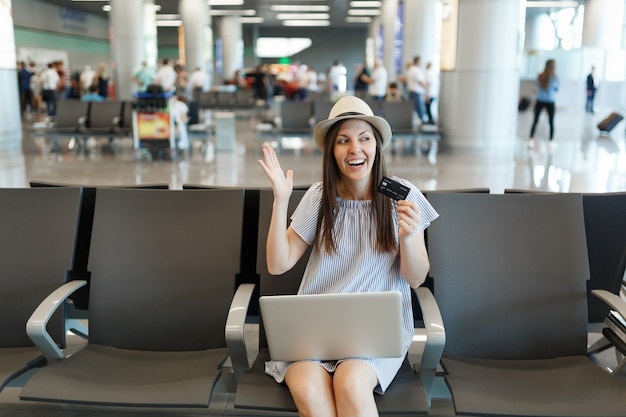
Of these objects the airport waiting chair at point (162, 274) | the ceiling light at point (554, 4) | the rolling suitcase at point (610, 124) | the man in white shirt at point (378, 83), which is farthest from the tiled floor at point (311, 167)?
the ceiling light at point (554, 4)

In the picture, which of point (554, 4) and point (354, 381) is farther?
point (554, 4)

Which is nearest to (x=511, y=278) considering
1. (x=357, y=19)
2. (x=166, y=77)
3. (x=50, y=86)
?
(x=166, y=77)

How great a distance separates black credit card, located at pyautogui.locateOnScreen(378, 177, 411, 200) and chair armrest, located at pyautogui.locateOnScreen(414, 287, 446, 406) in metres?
0.43

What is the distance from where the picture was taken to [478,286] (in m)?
2.56

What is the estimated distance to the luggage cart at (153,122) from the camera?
32.3 feet

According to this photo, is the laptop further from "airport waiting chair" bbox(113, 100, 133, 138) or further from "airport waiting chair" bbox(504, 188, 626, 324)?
"airport waiting chair" bbox(113, 100, 133, 138)

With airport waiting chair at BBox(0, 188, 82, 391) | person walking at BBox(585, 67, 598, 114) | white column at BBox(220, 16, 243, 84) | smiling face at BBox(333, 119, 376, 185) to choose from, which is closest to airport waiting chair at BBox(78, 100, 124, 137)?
airport waiting chair at BBox(0, 188, 82, 391)

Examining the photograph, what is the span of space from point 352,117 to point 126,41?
16970mm

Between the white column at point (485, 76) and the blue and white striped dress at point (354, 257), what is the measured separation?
8.98 m

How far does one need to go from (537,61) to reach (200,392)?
89.1 feet

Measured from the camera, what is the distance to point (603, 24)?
2367 cm

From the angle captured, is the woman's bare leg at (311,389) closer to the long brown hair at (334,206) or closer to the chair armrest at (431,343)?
the chair armrest at (431,343)

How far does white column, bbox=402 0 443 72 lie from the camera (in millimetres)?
19953

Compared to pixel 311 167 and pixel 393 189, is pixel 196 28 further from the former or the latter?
pixel 393 189
